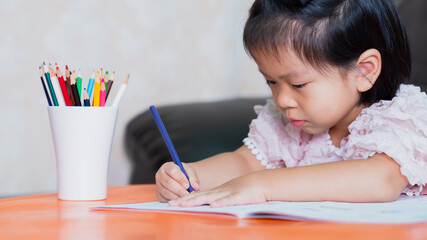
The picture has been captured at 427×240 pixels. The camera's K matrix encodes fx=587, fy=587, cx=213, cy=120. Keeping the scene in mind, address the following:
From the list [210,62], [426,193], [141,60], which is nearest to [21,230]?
[426,193]

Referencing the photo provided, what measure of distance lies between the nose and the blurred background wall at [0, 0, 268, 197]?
3.04 ft

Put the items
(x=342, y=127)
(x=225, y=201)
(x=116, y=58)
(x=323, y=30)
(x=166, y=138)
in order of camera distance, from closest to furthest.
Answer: (x=225, y=201) < (x=166, y=138) < (x=323, y=30) < (x=342, y=127) < (x=116, y=58)

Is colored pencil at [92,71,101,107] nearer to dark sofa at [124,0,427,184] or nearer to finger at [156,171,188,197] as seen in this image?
finger at [156,171,188,197]

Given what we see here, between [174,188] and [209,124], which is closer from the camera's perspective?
[174,188]

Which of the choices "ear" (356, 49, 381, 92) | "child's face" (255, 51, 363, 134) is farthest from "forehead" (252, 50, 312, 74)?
"ear" (356, 49, 381, 92)

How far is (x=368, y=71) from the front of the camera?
1.02 m

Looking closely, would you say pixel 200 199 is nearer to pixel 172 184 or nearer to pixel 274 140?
pixel 172 184

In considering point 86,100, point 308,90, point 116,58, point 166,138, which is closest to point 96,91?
point 86,100

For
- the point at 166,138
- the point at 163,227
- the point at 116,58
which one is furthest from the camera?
the point at 116,58

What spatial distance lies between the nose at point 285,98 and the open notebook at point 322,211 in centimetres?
26

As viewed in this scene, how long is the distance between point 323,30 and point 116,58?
1.03m

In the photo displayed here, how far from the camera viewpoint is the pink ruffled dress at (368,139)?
0.89 meters

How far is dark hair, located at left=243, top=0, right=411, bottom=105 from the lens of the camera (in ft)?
3.17

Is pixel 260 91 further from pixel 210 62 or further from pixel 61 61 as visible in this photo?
pixel 61 61
